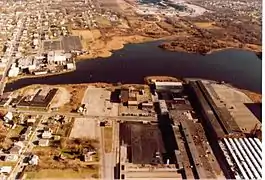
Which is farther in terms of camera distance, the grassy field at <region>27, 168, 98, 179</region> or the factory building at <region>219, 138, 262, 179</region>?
the factory building at <region>219, 138, 262, 179</region>

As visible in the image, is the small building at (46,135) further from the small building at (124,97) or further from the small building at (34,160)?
the small building at (124,97)

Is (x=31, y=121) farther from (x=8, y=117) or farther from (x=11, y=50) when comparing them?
(x=11, y=50)

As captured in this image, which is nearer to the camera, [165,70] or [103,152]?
[103,152]

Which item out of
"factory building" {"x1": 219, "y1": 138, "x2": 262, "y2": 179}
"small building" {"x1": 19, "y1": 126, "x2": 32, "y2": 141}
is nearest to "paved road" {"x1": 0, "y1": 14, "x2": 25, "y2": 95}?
"small building" {"x1": 19, "y1": 126, "x2": 32, "y2": 141}

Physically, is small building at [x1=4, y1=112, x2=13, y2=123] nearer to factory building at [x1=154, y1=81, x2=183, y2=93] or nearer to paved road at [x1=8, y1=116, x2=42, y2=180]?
paved road at [x1=8, y1=116, x2=42, y2=180]

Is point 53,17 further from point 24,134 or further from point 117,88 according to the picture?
point 24,134

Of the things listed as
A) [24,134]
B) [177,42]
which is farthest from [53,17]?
[24,134]
